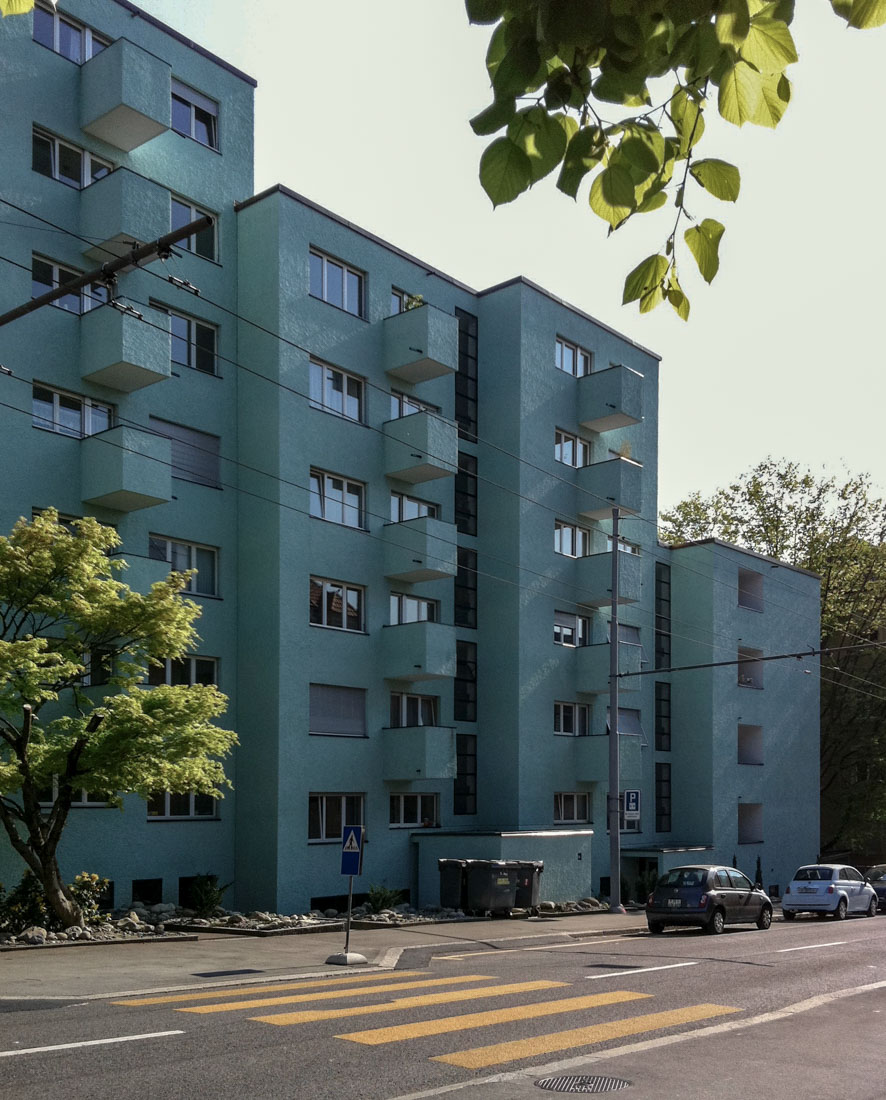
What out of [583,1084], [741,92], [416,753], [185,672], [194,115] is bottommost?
[583,1084]

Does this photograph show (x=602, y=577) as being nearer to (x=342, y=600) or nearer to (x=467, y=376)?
(x=467, y=376)

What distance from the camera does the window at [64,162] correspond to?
27516mm

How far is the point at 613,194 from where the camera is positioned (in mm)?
3672

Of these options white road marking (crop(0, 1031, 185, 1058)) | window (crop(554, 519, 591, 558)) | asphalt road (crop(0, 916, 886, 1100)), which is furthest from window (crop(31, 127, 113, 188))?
white road marking (crop(0, 1031, 185, 1058))

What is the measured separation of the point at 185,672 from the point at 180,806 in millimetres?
3070

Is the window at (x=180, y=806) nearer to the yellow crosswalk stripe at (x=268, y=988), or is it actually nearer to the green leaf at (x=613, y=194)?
the yellow crosswalk stripe at (x=268, y=988)

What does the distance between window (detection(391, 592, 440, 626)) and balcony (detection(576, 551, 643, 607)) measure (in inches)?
228

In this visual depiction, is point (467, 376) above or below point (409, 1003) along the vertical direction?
above

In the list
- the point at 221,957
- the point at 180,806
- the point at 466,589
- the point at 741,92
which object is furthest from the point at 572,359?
the point at 741,92

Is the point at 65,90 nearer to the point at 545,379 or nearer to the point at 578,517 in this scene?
the point at 545,379

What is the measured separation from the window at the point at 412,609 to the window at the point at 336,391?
197 inches

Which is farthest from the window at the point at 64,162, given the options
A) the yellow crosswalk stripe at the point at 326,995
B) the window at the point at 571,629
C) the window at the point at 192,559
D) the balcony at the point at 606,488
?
the yellow crosswalk stripe at the point at 326,995

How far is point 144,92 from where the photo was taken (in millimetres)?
27672

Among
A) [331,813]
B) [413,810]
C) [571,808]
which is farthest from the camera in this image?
[571,808]
